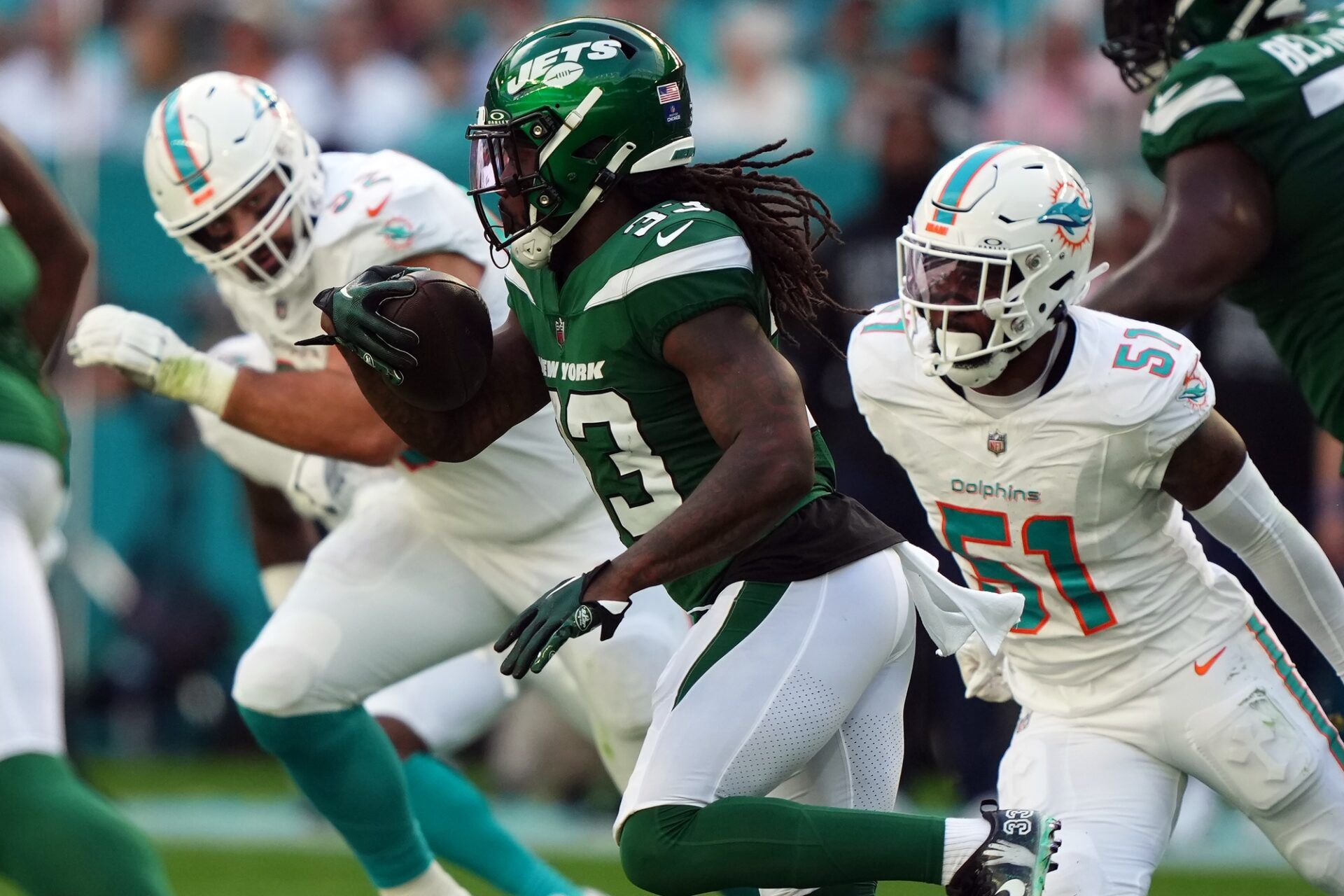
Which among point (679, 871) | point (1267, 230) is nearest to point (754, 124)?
point (1267, 230)

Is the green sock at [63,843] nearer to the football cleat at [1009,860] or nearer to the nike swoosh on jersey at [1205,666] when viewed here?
the football cleat at [1009,860]

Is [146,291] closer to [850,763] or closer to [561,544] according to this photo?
[561,544]

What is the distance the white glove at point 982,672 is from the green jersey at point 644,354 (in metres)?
0.64

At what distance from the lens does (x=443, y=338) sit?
3.29 meters

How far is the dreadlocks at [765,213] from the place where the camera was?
10.6 feet

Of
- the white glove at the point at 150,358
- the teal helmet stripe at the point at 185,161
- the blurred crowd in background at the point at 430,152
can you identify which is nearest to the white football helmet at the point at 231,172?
the teal helmet stripe at the point at 185,161

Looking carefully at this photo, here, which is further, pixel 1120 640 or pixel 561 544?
pixel 561 544

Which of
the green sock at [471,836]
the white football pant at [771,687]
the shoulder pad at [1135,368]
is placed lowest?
the green sock at [471,836]

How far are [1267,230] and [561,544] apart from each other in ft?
5.81

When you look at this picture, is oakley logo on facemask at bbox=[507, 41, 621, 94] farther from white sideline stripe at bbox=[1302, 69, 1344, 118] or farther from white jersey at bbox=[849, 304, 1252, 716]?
white sideline stripe at bbox=[1302, 69, 1344, 118]

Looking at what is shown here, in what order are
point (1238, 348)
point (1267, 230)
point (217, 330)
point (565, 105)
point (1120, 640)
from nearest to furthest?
point (565, 105)
point (1120, 640)
point (1267, 230)
point (1238, 348)
point (217, 330)

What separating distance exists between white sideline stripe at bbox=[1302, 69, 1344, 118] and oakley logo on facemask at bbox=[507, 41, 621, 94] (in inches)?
72.4

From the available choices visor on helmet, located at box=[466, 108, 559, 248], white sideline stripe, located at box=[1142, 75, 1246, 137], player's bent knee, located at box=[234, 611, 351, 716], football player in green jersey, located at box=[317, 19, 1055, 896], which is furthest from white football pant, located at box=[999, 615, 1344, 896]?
player's bent knee, located at box=[234, 611, 351, 716]

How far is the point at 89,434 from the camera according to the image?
7828 millimetres
